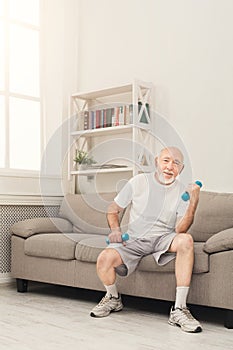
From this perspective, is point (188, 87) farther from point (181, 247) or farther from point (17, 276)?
point (17, 276)

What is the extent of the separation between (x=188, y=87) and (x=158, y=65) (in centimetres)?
36

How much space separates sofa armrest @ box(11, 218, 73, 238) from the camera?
4180 millimetres

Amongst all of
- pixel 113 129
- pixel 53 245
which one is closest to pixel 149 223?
pixel 53 245

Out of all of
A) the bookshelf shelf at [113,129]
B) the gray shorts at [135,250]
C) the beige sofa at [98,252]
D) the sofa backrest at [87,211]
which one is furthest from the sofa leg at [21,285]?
the gray shorts at [135,250]

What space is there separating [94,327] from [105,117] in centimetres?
Answer: 208

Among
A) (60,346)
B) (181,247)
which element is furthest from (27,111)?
(60,346)

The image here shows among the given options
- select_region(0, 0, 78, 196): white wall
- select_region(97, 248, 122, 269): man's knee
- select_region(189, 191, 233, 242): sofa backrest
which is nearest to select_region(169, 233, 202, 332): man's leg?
select_region(97, 248, 122, 269): man's knee

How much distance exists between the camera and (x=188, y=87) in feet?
13.8

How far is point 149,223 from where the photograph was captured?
10.9ft

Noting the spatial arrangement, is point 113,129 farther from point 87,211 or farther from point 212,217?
point 212,217

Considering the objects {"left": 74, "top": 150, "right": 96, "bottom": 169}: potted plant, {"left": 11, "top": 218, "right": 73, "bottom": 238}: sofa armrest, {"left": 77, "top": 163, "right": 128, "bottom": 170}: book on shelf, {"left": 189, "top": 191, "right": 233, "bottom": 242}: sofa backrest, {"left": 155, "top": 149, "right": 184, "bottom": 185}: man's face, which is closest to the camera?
{"left": 155, "top": 149, "right": 184, "bottom": 185}: man's face

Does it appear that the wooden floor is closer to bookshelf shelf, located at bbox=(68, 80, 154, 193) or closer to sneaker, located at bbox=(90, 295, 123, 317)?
sneaker, located at bbox=(90, 295, 123, 317)

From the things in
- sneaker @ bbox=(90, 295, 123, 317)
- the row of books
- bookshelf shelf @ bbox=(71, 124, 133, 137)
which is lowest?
sneaker @ bbox=(90, 295, 123, 317)

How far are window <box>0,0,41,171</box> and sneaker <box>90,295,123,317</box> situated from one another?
1.89 metres
